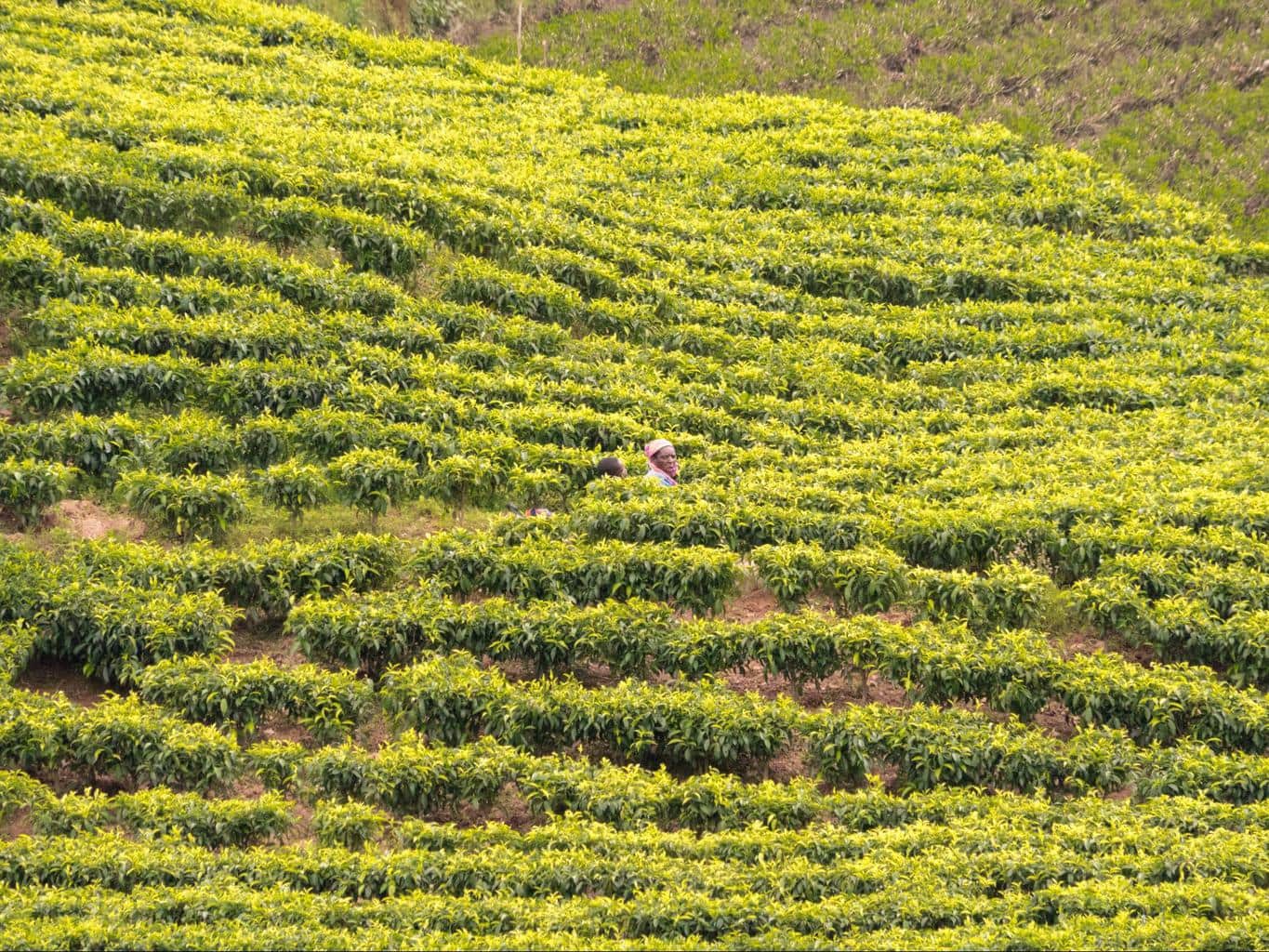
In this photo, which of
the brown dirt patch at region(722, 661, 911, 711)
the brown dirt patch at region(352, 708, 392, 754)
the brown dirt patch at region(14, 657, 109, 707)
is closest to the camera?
the brown dirt patch at region(352, 708, 392, 754)

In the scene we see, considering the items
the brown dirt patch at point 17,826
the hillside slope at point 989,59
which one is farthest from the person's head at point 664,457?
the hillside slope at point 989,59

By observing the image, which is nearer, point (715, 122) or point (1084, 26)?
point (715, 122)

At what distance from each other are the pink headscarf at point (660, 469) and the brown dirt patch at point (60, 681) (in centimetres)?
580

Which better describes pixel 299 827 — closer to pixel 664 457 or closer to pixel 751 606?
pixel 751 606

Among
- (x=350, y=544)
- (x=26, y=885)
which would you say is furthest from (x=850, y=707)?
(x=26, y=885)

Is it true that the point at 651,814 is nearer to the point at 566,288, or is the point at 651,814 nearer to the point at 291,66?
the point at 566,288

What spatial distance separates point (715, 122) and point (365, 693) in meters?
15.4

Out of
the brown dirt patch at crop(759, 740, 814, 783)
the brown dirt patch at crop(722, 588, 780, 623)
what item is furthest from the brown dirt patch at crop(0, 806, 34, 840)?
the brown dirt patch at crop(722, 588, 780, 623)

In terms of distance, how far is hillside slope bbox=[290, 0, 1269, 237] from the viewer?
942 inches

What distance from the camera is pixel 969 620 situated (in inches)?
496

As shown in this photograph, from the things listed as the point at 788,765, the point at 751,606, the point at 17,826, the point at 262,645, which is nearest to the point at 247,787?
the point at 17,826

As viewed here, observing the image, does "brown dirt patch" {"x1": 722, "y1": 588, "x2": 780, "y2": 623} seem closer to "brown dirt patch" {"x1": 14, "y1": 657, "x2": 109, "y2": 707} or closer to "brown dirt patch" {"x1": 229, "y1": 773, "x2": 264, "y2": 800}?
"brown dirt patch" {"x1": 229, "y1": 773, "x2": 264, "y2": 800}

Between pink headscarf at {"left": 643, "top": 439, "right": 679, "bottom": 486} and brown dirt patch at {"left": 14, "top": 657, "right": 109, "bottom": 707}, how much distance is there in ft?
19.0

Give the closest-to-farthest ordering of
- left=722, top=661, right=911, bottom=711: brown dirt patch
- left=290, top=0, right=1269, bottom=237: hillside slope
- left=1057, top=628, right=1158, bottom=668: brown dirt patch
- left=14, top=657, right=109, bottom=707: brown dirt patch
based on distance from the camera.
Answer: left=14, top=657, right=109, bottom=707: brown dirt patch → left=722, top=661, right=911, bottom=711: brown dirt patch → left=1057, top=628, right=1158, bottom=668: brown dirt patch → left=290, top=0, right=1269, bottom=237: hillside slope
